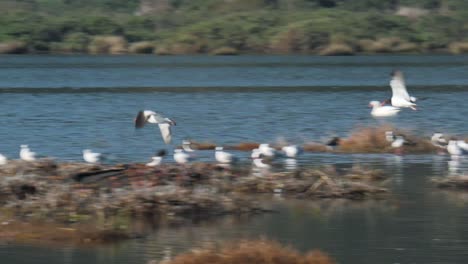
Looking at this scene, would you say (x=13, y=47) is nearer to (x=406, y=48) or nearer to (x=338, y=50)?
(x=338, y=50)

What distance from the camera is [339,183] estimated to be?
17062mm

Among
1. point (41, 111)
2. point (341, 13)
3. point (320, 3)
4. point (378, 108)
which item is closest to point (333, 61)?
point (341, 13)

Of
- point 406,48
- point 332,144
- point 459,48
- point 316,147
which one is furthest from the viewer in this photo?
point 406,48

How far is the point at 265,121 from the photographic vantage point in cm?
3425

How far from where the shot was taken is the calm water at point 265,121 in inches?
547

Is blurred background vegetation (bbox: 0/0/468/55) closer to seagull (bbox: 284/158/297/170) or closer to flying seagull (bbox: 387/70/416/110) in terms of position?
flying seagull (bbox: 387/70/416/110)

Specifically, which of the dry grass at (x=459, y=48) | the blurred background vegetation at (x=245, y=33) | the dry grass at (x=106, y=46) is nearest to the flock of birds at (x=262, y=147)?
the dry grass at (x=459, y=48)

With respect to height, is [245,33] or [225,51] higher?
[245,33]

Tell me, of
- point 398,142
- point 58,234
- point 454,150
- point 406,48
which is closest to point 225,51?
point 406,48

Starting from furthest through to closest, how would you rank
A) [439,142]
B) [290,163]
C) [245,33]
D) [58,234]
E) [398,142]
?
1. [245,33]
2. [439,142]
3. [398,142]
4. [290,163]
5. [58,234]

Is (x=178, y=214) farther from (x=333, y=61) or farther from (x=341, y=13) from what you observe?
(x=341, y=13)

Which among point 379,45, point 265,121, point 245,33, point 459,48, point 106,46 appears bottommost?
point 265,121

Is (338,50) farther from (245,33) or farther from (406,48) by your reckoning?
(245,33)

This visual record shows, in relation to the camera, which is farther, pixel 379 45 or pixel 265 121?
pixel 379 45
